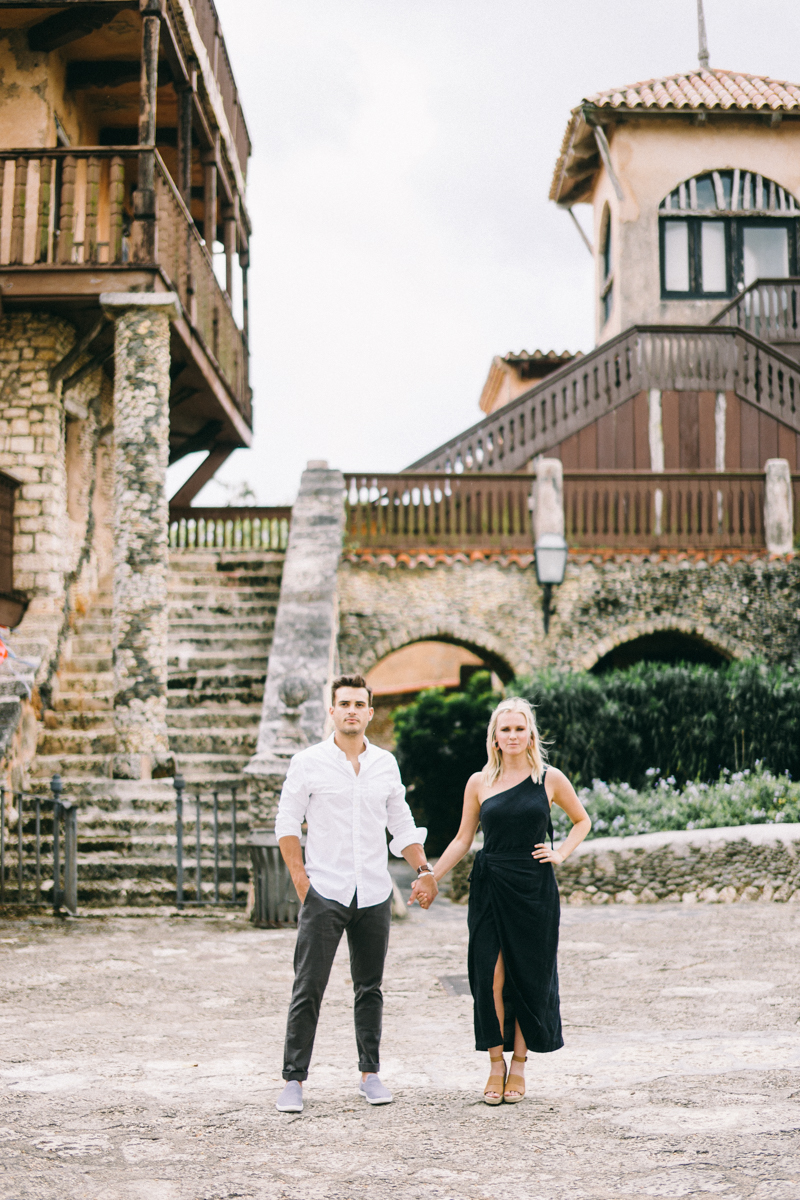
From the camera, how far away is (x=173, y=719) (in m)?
11.6

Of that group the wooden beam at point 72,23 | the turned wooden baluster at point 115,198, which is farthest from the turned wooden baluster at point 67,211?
the wooden beam at point 72,23

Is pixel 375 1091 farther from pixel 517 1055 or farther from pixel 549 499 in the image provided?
pixel 549 499

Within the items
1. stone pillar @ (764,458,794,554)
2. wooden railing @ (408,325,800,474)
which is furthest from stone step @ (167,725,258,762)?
wooden railing @ (408,325,800,474)

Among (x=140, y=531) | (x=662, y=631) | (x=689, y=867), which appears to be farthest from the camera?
(x=662, y=631)

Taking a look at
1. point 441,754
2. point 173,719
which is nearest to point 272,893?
point 173,719

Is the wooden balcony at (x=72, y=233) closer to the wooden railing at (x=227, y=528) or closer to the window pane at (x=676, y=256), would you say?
the wooden railing at (x=227, y=528)

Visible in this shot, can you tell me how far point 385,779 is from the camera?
455cm

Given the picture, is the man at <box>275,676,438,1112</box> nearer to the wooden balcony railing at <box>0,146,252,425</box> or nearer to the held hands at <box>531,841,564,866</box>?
the held hands at <box>531,841,564,866</box>

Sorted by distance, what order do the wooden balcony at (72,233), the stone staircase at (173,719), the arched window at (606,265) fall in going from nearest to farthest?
Result: the stone staircase at (173,719) → the wooden balcony at (72,233) → the arched window at (606,265)

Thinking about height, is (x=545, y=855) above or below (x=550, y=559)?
below

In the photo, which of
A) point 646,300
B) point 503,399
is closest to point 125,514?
point 646,300

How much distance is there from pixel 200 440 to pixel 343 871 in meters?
13.2

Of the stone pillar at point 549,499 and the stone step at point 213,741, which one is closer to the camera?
the stone step at point 213,741

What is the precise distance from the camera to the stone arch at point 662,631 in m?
14.7
